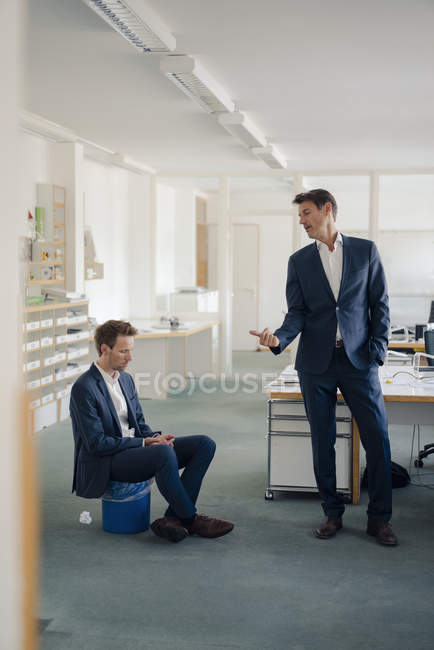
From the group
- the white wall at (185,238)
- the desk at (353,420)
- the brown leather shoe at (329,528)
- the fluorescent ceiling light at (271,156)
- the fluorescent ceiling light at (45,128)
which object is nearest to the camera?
the brown leather shoe at (329,528)

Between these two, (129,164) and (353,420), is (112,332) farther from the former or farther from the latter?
(129,164)

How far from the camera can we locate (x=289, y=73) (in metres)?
5.15

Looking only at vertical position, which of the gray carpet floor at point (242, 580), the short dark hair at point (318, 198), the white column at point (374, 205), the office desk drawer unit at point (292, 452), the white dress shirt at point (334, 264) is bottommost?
the gray carpet floor at point (242, 580)

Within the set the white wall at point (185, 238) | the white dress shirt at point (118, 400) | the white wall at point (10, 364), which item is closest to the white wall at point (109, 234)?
the white wall at point (185, 238)

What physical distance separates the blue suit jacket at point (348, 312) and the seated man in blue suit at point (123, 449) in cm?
78

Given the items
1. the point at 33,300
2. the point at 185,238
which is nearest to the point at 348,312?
the point at 33,300

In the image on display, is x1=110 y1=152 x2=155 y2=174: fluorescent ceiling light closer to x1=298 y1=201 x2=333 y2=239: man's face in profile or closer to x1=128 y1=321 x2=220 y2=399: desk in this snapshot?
x1=128 y1=321 x2=220 y2=399: desk

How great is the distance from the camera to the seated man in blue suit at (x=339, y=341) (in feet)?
12.3

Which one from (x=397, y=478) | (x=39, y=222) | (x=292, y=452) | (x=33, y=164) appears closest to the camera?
(x=292, y=452)

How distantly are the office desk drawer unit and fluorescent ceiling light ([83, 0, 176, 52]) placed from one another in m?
2.23

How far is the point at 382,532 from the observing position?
377cm

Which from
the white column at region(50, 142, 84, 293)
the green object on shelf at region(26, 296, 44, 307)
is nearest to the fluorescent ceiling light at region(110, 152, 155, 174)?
the white column at region(50, 142, 84, 293)

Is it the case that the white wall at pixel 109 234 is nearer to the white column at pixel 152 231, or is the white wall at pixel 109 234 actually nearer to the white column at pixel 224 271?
the white column at pixel 152 231

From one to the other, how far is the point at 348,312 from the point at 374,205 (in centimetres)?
638
